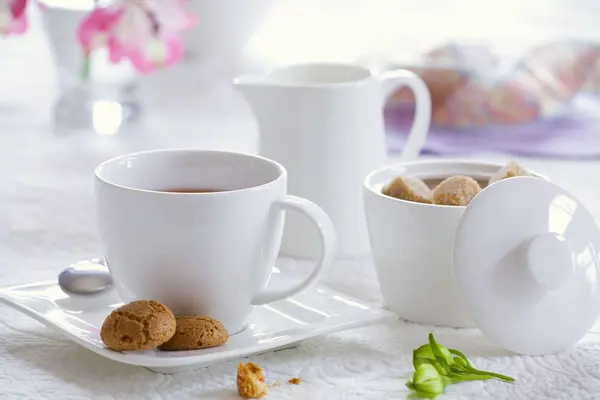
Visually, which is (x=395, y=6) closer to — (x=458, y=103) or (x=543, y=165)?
(x=458, y=103)

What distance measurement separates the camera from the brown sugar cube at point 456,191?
919 mm

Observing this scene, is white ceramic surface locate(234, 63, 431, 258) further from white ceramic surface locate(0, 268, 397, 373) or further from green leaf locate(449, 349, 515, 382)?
green leaf locate(449, 349, 515, 382)

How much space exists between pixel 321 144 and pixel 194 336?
0.37 m

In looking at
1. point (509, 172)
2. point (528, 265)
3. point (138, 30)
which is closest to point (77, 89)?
point (138, 30)

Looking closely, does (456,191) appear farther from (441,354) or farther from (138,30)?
(138,30)

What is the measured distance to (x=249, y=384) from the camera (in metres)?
0.77

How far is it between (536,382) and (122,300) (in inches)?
12.9

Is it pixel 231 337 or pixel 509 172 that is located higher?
pixel 509 172

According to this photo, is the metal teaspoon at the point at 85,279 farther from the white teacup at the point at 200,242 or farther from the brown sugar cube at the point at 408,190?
the brown sugar cube at the point at 408,190

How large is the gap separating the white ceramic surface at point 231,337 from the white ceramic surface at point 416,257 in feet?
0.16

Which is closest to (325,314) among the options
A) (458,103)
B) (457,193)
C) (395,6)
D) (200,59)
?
(457,193)

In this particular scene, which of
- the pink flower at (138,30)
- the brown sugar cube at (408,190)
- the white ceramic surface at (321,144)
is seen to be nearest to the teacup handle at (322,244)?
the brown sugar cube at (408,190)

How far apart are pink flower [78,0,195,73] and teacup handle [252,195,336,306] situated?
0.69 m

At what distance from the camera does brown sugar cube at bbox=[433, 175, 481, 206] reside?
36.2 inches
